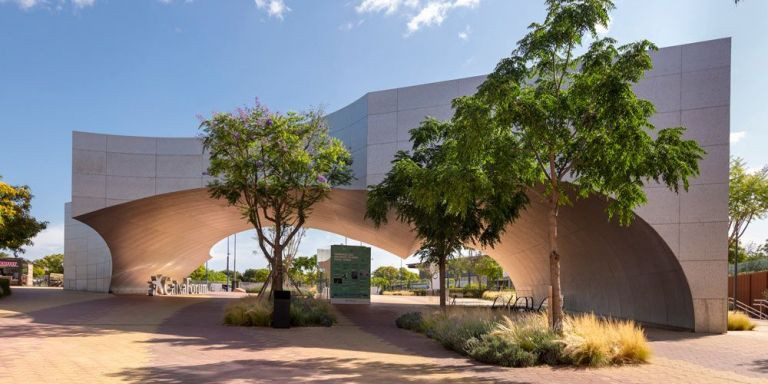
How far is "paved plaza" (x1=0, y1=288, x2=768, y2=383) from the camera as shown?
9805mm

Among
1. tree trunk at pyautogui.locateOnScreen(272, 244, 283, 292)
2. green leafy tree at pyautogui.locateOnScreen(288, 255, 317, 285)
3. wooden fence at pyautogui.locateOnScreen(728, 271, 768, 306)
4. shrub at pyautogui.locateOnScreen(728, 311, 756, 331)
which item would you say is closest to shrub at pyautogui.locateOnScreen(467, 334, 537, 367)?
tree trunk at pyautogui.locateOnScreen(272, 244, 283, 292)

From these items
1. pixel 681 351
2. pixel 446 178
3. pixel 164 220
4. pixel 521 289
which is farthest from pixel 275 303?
pixel 521 289

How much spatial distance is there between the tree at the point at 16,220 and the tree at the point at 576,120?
2444cm

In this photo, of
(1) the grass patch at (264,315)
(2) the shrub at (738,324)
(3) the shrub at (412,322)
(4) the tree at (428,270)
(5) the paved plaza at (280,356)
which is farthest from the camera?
(4) the tree at (428,270)

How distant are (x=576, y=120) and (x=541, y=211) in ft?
44.1

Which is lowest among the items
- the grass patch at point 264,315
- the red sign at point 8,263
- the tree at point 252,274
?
the tree at point 252,274

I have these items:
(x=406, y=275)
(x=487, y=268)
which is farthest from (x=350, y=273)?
(x=406, y=275)

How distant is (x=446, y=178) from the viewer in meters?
12.3

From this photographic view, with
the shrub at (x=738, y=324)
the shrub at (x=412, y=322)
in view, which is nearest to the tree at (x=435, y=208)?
the shrub at (x=412, y=322)

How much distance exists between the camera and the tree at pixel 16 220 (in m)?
29.5

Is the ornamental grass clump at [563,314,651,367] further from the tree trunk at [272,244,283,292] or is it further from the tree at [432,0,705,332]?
the tree trunk at [272,244,283,292]

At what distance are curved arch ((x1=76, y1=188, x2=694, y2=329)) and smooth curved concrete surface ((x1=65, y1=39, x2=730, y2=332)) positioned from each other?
7cm

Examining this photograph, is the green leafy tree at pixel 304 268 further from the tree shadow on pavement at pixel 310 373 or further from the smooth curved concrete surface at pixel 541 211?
the tree shadow on pavement at pixel 310 373

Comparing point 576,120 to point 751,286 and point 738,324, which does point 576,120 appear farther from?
point 751,286
